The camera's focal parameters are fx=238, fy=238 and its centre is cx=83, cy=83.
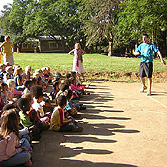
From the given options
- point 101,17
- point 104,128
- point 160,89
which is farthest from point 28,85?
point 101,17

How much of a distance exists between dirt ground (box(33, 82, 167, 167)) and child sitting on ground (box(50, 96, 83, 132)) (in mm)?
120

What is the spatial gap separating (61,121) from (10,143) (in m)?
1.69

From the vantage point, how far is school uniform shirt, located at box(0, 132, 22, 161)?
3162mm

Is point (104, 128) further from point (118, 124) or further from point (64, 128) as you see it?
point (64, 128)

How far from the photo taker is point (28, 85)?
6098 mm

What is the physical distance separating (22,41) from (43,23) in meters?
7.03

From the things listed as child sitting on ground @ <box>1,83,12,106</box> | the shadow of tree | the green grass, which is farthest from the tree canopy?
child sitting on ground @ <box>1,83,12,106</box>

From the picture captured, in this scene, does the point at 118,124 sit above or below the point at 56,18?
below

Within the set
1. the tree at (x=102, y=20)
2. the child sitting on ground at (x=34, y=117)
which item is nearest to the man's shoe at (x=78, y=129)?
the child sitting on ground at (x=34, y=117)

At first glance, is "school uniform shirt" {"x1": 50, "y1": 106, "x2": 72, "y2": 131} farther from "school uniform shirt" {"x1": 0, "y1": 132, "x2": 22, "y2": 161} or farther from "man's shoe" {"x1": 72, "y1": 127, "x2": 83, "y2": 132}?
"school uniform shirt" {"x1": 0, "y1": 132, "x2": 22, "y2": 161}

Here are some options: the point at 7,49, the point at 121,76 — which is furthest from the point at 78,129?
the point at 121,76

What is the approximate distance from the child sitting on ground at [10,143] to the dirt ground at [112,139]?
0.36 m

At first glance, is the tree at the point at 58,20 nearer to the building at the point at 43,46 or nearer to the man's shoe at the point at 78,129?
the building at the point at 43,46

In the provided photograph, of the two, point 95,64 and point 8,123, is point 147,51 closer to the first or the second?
point 8,123
